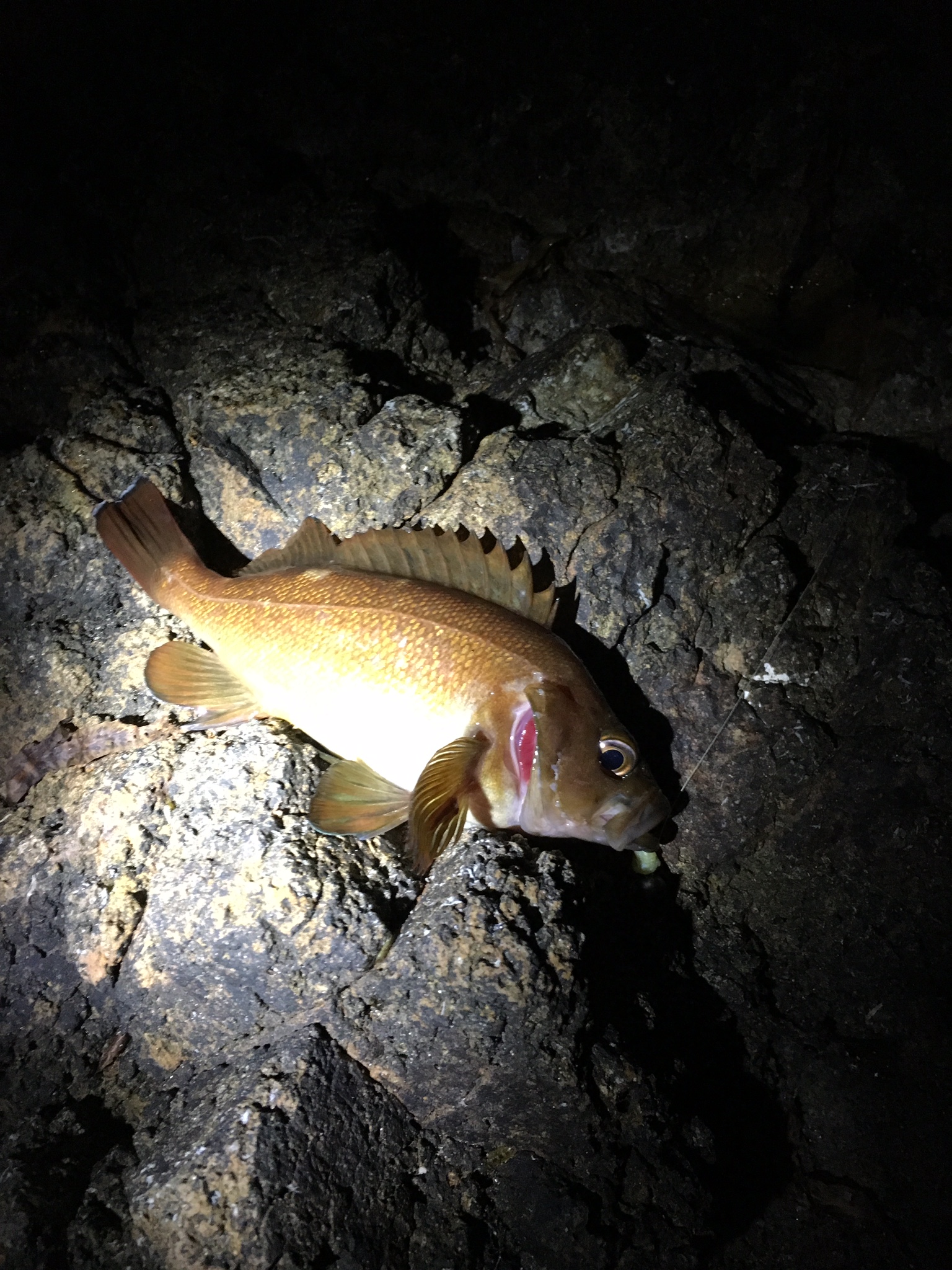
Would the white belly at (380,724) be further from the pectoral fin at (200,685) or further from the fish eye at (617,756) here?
the fish eye at (617,756)

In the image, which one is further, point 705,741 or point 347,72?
point 347,72

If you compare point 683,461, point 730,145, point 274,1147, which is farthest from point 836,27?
point 274,1147

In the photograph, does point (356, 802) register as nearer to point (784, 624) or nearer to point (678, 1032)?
point (678, 1032)

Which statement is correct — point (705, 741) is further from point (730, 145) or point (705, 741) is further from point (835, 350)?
point (730, 145)

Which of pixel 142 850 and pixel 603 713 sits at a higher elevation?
pixel 142 850

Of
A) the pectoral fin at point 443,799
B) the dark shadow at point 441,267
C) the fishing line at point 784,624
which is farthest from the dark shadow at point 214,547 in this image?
the fishing line at point 784,624

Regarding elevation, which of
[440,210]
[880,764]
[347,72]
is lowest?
[880,764]
